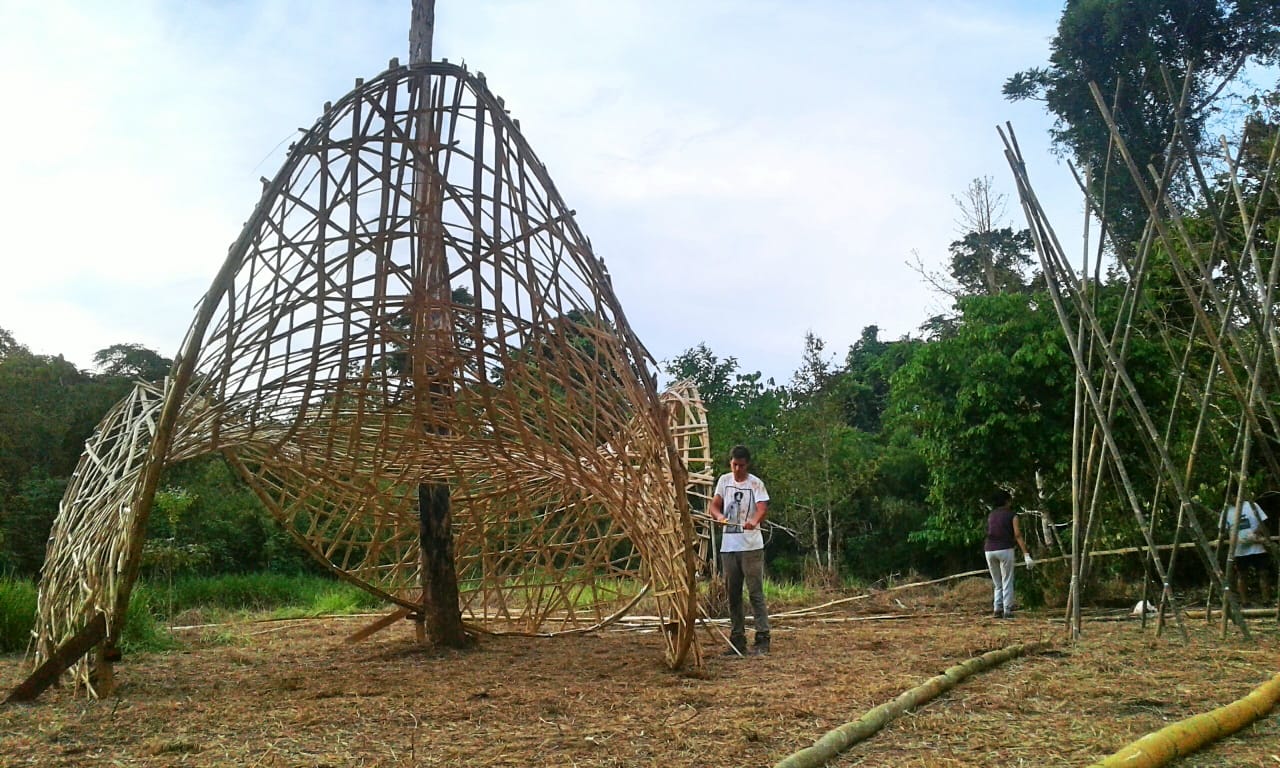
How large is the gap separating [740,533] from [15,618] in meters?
4.57

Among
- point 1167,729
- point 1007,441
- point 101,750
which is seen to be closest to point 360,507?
point 101,750

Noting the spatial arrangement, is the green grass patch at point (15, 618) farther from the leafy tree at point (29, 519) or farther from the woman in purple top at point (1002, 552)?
the woman in purple top at point (1002, 552)

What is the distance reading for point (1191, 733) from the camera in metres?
3.12

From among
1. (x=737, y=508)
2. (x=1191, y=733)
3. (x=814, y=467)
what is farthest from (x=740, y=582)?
(x=814, y=467)

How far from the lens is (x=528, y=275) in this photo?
4891 millimetres

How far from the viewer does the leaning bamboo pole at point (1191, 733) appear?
287 centimetres

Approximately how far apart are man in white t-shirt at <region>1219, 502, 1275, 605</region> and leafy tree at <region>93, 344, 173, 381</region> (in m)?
16.9

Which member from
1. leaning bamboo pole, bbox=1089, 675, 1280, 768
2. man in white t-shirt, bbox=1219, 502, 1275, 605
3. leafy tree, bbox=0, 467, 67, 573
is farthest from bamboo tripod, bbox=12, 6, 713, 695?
leafy tree, bbox=0, 467, 67, 573

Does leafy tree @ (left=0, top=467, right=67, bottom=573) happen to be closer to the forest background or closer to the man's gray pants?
the forest background

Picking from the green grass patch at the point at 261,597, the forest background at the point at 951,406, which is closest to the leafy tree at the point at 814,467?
the forest background at the point at 951,406

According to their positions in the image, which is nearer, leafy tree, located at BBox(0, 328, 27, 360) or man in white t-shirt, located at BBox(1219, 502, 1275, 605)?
man in white t-shirt, located at BBox(1219, 502, 1275, 605)

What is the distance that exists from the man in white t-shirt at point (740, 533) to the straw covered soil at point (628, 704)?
361 mm

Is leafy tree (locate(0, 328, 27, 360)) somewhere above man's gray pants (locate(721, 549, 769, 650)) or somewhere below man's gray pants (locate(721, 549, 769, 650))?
above

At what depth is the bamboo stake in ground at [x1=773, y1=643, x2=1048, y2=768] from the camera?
3.05 m
